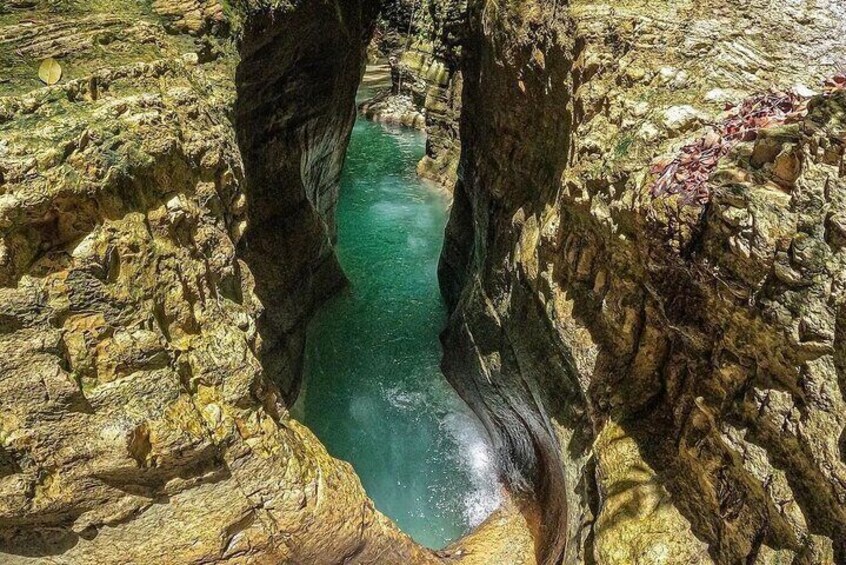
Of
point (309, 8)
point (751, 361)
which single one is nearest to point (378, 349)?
point (309, 8)

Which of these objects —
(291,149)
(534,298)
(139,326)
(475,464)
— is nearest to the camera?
(139,326)

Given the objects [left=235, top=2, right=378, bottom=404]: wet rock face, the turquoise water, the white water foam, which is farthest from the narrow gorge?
the turquoise water

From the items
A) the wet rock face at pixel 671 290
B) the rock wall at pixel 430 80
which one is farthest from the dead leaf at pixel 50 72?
the rock wall at pixel 430 80

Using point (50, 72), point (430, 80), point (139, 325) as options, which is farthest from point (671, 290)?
point (430, 80)

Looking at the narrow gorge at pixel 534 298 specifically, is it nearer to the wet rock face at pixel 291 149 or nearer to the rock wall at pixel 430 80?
the wet rock face at pixel 291 149

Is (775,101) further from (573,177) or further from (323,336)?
(323,336)

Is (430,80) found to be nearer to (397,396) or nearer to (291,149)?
(291,149)
